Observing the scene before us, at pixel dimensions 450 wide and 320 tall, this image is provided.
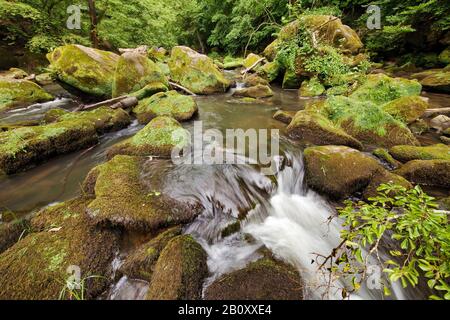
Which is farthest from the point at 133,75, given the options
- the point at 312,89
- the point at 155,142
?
the point at 312,89

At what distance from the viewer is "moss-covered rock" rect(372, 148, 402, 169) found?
427cm

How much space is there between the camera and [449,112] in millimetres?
6348

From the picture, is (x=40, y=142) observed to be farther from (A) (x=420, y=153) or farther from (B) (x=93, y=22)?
(B) (x=93, y=22)

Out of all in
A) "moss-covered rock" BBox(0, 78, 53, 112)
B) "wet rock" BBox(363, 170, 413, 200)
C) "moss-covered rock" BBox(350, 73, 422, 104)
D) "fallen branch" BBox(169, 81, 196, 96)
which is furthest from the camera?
"fallen branch" BBox(169, 81, 196, 96)

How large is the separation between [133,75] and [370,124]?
7542 millimetres

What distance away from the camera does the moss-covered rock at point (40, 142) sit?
3988 millimetres

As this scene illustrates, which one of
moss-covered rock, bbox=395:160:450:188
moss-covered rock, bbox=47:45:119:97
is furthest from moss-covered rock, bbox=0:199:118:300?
moss-covered rock, bbox=47:45:119:97

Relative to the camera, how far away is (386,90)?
686cm

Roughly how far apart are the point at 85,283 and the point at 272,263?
6.17 feet

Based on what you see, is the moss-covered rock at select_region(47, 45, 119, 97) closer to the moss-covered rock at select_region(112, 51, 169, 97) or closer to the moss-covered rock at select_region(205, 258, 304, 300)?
the moss-covered rock at select_region(112, 51, 169, 97)

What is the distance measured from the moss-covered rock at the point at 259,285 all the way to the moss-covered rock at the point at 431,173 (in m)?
2.97

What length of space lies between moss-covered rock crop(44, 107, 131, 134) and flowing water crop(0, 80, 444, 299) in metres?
1.20

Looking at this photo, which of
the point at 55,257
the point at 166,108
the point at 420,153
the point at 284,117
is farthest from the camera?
the point at 166,108

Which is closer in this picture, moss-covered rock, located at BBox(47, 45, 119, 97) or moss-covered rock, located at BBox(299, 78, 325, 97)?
moss-covered rock, located at BBox(47, 45, 119, 97)
